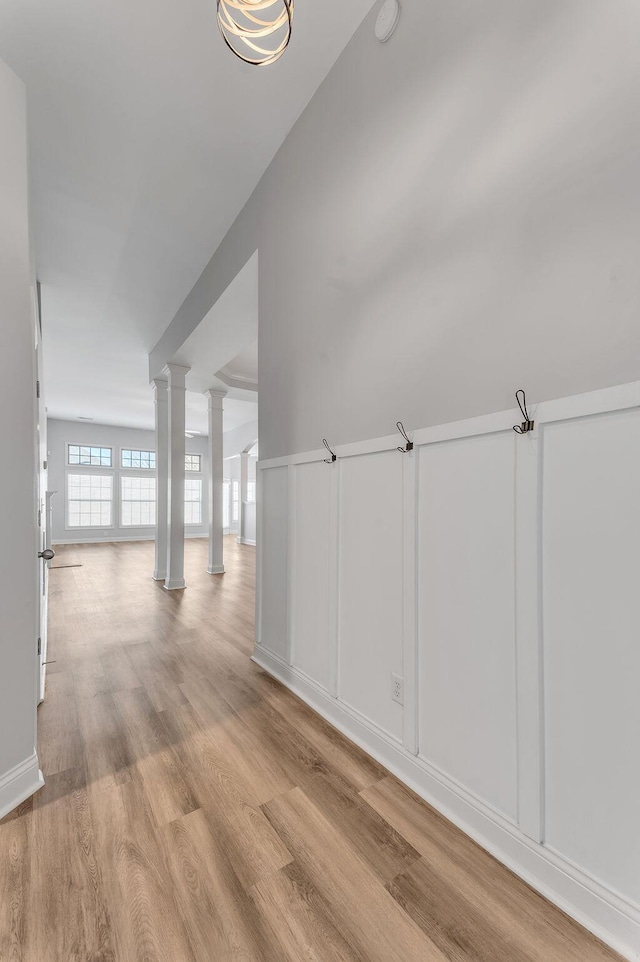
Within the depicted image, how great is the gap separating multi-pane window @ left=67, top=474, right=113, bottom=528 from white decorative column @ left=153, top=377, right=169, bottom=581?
614cm

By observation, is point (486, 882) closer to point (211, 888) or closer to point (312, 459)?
point (211, 888)

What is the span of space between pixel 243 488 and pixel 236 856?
9.60 metres

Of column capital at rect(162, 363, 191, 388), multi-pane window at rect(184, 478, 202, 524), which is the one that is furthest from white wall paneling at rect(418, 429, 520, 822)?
multi-pane window at rect(184, 478, 202, 524)

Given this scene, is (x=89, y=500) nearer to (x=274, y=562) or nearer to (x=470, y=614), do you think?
(x=274, y=562)

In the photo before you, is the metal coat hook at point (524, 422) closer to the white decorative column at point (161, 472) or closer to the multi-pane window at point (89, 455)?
the white decorative column at point (161, 472)

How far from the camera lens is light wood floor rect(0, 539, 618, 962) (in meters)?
1.04

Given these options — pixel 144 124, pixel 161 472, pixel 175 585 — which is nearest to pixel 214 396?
pixel 161 472

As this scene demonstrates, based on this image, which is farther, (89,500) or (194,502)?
(194,502)

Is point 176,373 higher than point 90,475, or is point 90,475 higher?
point 176,373

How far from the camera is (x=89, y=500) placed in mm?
10812

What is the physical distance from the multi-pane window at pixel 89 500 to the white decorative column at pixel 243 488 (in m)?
3.51

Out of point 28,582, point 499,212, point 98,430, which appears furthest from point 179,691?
point 98,430

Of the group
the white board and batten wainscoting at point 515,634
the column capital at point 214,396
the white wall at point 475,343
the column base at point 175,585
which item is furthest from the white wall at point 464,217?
the column capital at point 214,396

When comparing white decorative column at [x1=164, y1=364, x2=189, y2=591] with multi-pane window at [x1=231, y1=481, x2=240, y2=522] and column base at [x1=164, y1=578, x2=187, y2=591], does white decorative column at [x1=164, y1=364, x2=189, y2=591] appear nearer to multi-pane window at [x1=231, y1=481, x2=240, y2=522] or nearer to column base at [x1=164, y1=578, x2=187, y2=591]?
column base at [x1=164, y1=578, x2=187, y2=591]
